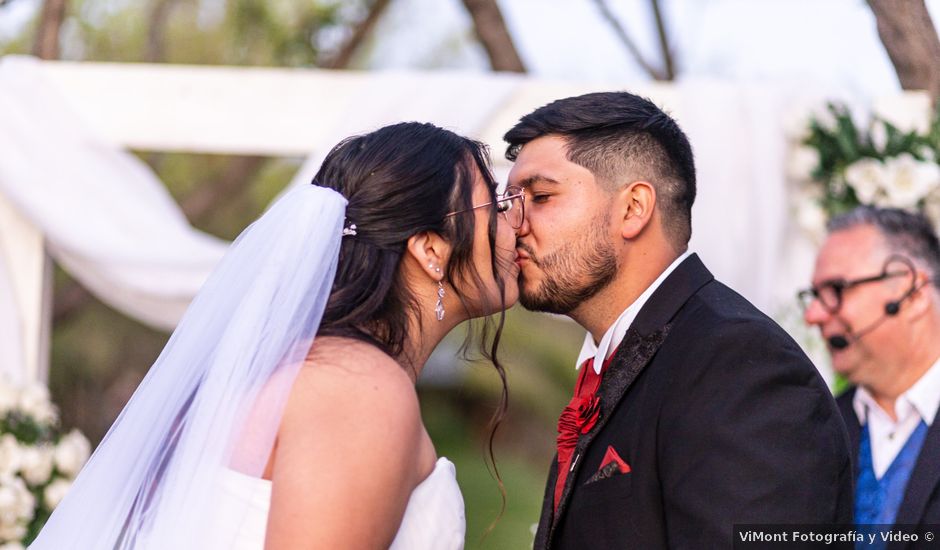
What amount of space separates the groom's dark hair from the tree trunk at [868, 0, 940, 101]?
179 centimetres

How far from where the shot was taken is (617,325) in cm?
289

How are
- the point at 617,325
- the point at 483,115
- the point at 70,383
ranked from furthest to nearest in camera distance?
1. the point at 70,383
2. the point at 483,115
3. the point at 617,325

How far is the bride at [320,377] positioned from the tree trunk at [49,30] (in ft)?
16.3

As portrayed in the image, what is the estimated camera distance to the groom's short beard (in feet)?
9.54

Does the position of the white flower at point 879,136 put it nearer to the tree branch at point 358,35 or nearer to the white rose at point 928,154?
the white rose at point 928,154

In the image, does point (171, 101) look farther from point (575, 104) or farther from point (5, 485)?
point (575, 104)

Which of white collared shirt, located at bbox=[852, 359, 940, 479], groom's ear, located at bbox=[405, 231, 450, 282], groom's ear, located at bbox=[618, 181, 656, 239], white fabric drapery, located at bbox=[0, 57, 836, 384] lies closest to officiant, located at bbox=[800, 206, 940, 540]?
Answer: white collared shirt, located at bbox=[852, 359, 940, 479]

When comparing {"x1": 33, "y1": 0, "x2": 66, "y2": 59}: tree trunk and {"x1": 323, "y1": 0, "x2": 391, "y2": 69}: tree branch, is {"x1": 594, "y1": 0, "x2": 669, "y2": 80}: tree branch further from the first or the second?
{"x1": 33, "y1": 0, "x2": 66, "y2": 59}: tree trunk

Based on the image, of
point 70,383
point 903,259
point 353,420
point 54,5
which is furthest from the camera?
point 70,383

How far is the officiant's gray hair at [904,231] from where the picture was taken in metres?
4.06

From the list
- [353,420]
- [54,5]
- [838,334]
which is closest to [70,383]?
[54,5]

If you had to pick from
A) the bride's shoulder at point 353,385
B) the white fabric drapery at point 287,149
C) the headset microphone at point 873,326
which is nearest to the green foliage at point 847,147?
the white fabric drapery at point 287,149

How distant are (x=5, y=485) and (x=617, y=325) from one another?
294 centimetres

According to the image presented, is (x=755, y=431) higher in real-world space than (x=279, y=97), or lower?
higher
